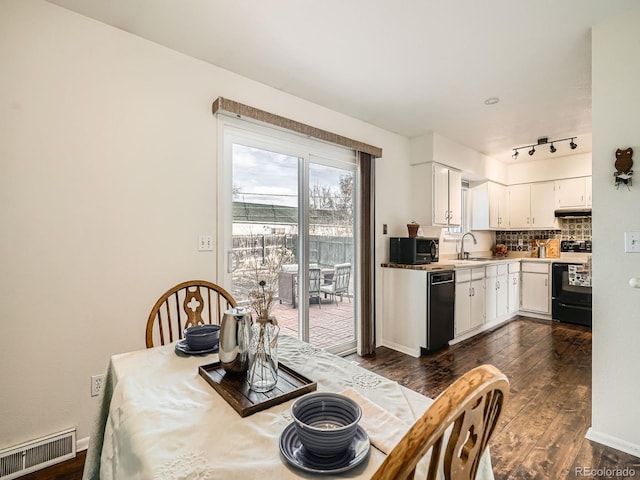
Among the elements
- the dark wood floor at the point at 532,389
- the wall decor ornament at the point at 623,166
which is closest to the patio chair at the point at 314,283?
the dark wood floor at the point at 532,389

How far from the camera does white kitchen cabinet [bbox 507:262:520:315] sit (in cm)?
477

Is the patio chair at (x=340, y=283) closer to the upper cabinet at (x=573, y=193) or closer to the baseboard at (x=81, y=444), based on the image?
the baseboard at (x=81, y=444)

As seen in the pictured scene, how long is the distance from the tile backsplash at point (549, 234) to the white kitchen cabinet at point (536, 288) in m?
0.71

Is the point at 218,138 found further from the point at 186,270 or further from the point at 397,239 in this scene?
the point at 397,239

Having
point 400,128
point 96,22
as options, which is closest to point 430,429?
point 96,22

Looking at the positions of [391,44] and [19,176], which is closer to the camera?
[19,176]

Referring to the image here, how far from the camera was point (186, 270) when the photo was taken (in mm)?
2221

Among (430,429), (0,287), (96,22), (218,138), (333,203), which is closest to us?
(430,429)

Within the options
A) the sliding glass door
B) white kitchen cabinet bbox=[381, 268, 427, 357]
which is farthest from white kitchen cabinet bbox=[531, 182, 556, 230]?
the sliding glass door

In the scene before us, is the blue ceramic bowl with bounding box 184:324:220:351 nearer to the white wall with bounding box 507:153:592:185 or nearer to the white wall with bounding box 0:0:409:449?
the white wall with bounding box 0:0:409:449

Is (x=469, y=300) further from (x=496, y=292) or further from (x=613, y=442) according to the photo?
(x=613, y=442)

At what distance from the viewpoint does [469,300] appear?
390 centimetres

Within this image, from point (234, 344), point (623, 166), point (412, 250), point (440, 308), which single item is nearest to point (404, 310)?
point (440, 308)

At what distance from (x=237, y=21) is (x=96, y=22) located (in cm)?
83
